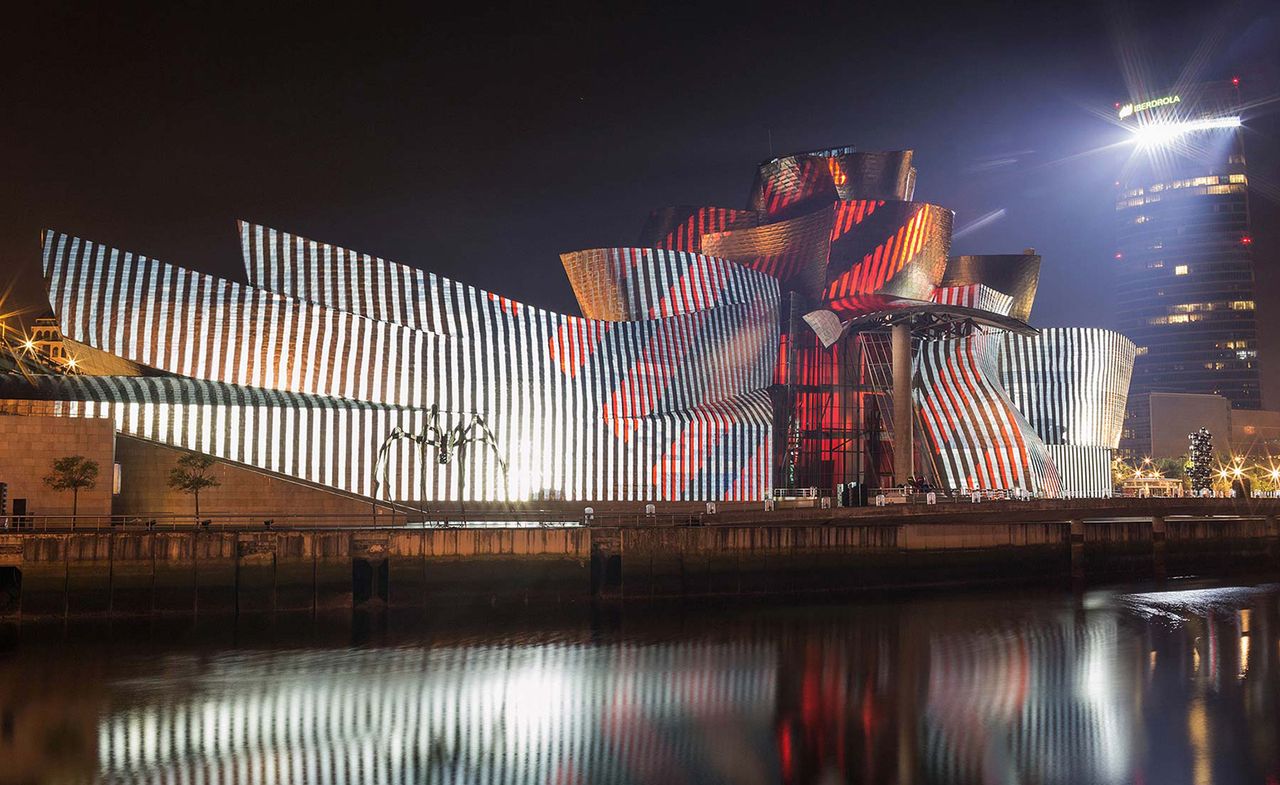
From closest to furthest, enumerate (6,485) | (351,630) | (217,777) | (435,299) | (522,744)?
(217,777) < (522,744) < (351,630) < (6,485) < (435,299)

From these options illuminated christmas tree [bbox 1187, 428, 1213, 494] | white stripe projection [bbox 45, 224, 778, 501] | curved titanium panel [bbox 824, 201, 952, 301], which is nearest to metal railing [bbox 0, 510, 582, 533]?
white stripe projection [bbox 45, 224, 778, 501]

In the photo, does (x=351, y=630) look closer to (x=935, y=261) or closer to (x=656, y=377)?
(x=656, y=377)

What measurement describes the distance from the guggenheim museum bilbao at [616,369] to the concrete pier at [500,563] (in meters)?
8.90

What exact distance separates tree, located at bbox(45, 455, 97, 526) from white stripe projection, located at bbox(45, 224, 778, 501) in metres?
9.25

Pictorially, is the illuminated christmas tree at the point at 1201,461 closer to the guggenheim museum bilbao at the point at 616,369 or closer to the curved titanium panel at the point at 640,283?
the guggenheim museum bilbao at the point at 616,369

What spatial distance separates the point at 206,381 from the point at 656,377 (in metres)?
24.9

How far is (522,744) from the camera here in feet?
86.1

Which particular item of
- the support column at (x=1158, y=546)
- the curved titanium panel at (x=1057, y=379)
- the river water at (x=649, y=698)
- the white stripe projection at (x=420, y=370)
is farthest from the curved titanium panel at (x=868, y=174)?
the river water at (x=649, y=698)

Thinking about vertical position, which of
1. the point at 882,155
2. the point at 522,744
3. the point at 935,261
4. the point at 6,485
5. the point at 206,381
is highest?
the point at 882,155

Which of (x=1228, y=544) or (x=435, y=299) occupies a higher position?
(x=435, y=299)

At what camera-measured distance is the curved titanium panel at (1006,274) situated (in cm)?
9806

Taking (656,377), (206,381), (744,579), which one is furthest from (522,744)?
(656,377)

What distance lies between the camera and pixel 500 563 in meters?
41.5

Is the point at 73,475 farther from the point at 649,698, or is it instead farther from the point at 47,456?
the point at 649,698
